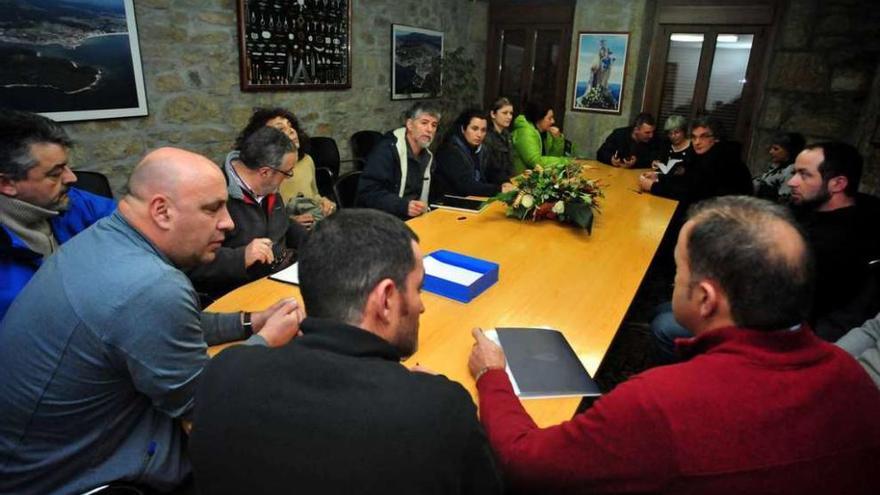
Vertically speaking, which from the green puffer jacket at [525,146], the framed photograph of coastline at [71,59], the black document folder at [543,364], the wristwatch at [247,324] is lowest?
the black document folder at [543,364]

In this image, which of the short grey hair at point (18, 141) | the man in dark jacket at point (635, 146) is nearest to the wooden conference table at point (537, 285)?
the short grey hair at point (18, 141)

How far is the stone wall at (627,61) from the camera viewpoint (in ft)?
18.6

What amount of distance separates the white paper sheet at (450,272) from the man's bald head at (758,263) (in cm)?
94

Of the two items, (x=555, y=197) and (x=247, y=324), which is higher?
(x=555, y=197)

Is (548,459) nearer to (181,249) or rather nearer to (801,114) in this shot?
(181,249)

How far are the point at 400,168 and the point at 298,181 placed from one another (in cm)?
67

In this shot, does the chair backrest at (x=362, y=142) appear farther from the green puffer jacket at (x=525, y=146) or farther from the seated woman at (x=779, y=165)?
the seated woman at (x=779, y=165)

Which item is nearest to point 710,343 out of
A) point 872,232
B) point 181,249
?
point 181,249

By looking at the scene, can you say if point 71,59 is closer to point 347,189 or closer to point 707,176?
point 347,189

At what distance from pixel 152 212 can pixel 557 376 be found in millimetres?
1156

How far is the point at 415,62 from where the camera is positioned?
19.0 ft

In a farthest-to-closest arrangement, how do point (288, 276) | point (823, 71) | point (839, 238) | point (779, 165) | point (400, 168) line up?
point (823, 71) < point (779, 165) < point (400, 168) < point (839, 238) < point (288, 276)

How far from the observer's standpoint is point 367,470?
2.45ft

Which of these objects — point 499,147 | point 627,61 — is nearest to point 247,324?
point 499,147
